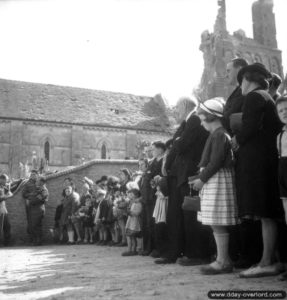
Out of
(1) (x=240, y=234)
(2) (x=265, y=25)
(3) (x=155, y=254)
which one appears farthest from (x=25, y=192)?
(2) (x=265, y=25)

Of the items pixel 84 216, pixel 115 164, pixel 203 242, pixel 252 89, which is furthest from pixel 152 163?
pixel 115 164

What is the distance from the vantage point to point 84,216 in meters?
12.7

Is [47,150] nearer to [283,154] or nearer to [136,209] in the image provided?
[136,209]

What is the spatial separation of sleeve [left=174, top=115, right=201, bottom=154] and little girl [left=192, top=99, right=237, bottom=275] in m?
0.64

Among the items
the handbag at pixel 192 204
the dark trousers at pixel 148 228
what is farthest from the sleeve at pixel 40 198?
the handbag at pixel 192 204

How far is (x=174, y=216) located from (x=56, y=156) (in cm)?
3379

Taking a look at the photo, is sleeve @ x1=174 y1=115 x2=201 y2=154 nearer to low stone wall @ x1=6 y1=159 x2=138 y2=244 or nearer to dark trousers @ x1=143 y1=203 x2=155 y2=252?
dark trousers @ x1=143 y1=203 x2=155 y2=252

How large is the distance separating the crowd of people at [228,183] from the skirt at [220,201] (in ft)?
0.04

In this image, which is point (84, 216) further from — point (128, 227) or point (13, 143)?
point (13, 143)

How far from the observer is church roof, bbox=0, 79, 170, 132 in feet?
124

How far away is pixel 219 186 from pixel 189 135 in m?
1.09

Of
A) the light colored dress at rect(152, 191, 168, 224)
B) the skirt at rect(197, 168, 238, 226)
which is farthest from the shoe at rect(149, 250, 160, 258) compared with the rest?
the skirt at rect(197, 168, 238, 226)

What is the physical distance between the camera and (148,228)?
777 centimetres

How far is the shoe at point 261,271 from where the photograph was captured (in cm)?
407
